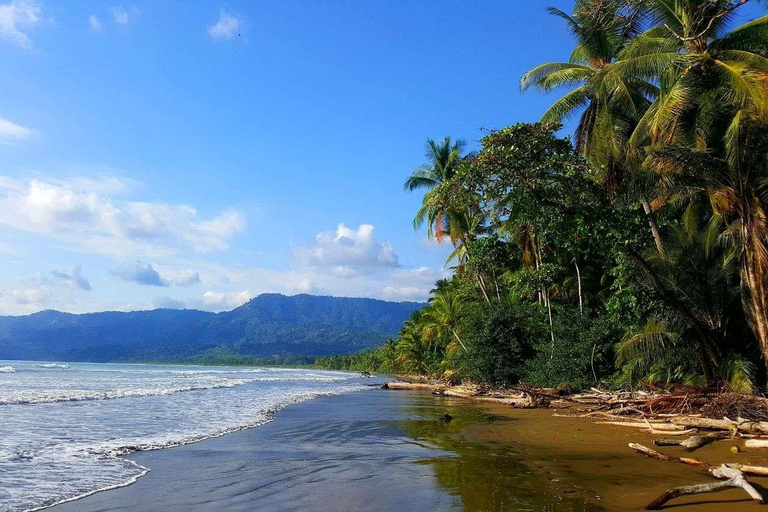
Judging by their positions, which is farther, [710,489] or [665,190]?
[665,190]

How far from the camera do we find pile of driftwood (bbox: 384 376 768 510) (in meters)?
6.13

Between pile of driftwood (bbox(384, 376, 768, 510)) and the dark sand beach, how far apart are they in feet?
0.58

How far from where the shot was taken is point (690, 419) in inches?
421

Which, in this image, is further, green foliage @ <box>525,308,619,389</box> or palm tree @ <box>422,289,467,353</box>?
palm tree @ <box>422,289,467,353</box>

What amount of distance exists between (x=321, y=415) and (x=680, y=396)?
1021 cm

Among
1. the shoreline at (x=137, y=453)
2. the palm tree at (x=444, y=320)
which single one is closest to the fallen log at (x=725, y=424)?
the shoreline at (x=137, y=453)

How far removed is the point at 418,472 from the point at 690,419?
20.8 feet

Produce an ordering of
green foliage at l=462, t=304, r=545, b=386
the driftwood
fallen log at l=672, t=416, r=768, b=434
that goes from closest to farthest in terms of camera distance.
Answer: the driftwood → fallen log at l=672, t=416, r=768, b=434 → green foliage at l=462, t=304, r=545, b=386

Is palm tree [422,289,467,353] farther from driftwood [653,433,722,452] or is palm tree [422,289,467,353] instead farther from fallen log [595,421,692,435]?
driftwood [653,433,722,452]

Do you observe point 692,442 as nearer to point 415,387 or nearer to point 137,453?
point 137,453

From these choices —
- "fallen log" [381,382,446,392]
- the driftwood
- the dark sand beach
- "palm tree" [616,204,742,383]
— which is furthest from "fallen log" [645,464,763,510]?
"fallen log" [381,382,446,392]

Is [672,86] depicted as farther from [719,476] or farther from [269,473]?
[269,473]

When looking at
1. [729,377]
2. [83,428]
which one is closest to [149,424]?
[83,428]

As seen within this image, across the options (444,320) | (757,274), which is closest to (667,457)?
(757,274)
